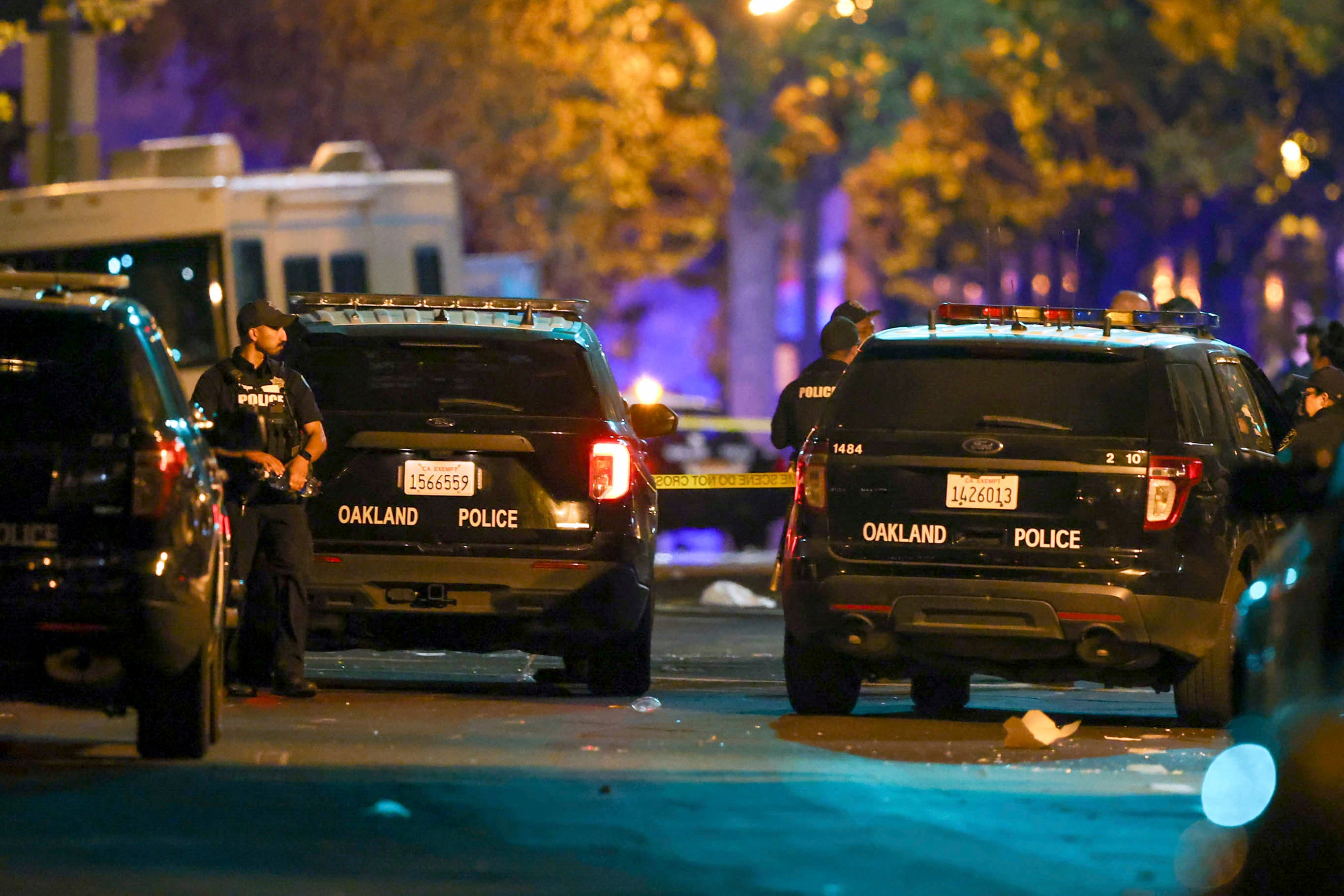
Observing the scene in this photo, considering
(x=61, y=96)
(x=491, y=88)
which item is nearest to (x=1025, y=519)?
(x=61, y=96)

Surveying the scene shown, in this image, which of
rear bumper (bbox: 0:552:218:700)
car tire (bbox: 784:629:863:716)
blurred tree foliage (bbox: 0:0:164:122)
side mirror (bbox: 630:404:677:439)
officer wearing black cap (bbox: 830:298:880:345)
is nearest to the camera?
rear bumper (bbox: 0:552:218:700)

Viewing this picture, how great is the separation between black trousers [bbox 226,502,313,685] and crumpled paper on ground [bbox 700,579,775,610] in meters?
7.40

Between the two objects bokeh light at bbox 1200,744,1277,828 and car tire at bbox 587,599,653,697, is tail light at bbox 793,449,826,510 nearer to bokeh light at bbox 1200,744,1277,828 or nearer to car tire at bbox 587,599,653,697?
car tire at bbox 587,599,653,697

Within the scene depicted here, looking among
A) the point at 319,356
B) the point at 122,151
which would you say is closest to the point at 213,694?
the point at 319,356

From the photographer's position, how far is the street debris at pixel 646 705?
11805mm

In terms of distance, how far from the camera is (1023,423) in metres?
11.0

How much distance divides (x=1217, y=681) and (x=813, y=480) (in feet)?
5.71

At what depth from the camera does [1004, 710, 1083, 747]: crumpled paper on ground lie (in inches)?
420

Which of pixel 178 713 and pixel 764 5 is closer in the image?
pixel 178 713

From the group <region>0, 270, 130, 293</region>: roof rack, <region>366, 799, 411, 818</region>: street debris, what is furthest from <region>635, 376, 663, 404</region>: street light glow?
<region>366, 799, 411, 818</region>: street debris

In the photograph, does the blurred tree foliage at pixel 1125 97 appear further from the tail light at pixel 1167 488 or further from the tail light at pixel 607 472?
the tail light at pixel 1167 488

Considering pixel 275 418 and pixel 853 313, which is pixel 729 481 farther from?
pixel 275 418

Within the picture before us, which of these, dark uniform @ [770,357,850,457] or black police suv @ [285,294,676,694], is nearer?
black police suv @ [285,294,676,694]

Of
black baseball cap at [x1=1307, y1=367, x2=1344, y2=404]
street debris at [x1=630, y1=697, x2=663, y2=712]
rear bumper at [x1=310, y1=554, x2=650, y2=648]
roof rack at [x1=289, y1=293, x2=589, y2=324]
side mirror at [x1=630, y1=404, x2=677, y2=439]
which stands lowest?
street debris at [x1=630, y1=697, x2=663, y2=712]
